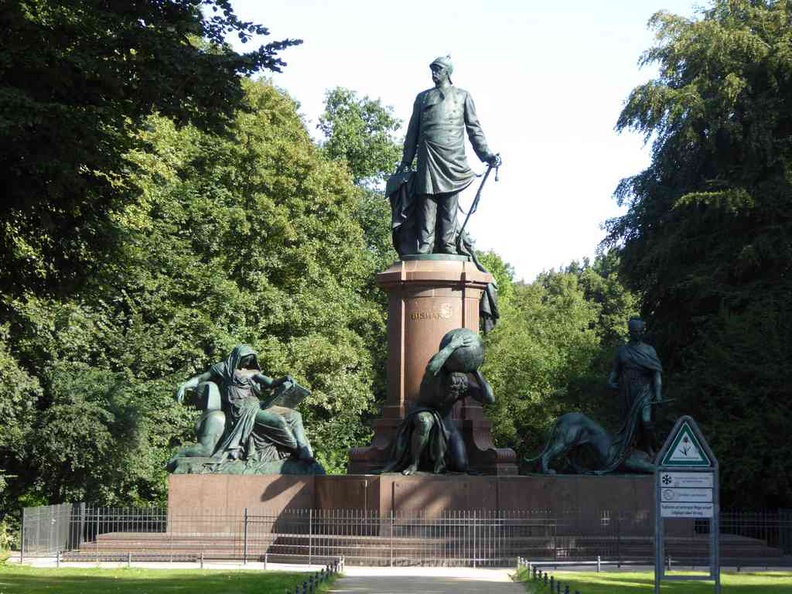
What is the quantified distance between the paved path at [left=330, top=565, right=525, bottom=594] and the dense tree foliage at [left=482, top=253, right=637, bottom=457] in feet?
58.8

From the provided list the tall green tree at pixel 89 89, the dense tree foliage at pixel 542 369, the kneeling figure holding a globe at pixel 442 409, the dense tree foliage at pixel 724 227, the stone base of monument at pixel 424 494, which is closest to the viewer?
the tall green tree at pixel 89 89

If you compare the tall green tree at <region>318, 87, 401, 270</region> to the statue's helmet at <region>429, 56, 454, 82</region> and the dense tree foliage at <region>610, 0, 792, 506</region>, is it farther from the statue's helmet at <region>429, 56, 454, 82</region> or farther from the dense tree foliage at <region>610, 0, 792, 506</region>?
the statue's helmet at <region>429, 56, 454, 82</region>

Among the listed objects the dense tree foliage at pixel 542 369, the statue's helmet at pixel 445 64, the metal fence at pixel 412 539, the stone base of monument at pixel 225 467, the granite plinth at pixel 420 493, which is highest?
the statue's helmet at pixel 445 64

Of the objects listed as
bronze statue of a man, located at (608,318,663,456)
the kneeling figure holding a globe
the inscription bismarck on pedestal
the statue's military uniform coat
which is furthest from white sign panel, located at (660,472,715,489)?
the statue's military uniform coat

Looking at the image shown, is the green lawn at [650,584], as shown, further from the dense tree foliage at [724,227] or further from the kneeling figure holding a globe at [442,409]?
the dense tree foliage at [724,227]

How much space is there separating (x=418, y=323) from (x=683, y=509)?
1183 centimetres

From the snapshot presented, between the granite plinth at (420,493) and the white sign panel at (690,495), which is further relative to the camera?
the granite plinth at (420,493)

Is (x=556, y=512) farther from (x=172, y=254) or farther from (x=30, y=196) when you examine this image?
(x=172, y=254)

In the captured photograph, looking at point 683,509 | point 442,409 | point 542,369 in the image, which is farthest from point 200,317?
point 683,509

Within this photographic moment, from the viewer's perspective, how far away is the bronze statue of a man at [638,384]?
26.0m

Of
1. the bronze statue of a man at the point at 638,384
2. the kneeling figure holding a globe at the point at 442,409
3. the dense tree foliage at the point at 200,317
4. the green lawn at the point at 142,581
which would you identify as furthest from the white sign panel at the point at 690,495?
the dense tree foliage at the point at 200,317

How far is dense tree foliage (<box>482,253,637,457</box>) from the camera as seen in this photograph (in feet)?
142

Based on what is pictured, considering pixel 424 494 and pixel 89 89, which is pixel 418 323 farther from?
pixel 89 89

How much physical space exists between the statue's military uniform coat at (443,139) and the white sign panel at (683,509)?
43.4 feet
